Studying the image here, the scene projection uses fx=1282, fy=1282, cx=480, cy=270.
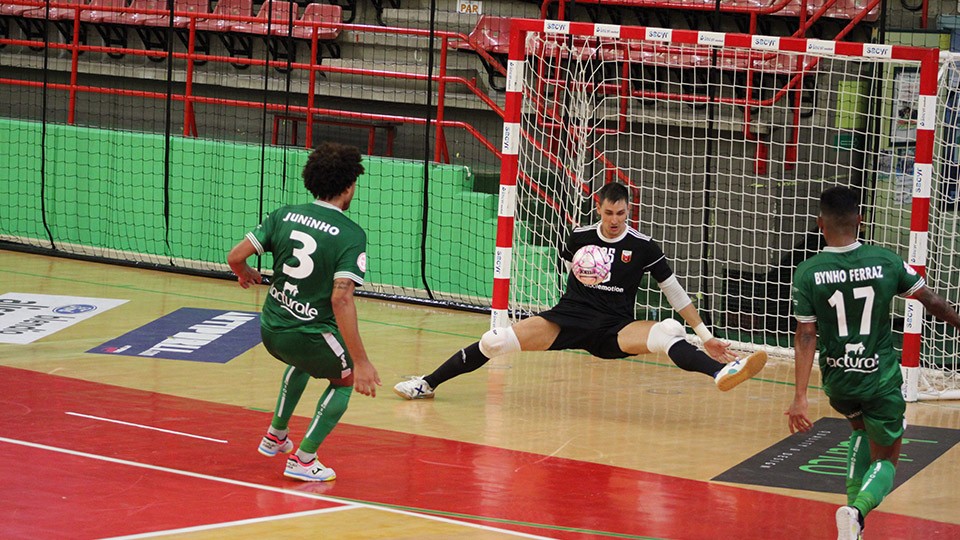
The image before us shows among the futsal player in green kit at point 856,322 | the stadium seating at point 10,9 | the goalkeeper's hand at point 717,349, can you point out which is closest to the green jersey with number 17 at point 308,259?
the futsal player in green kit at point 856,322

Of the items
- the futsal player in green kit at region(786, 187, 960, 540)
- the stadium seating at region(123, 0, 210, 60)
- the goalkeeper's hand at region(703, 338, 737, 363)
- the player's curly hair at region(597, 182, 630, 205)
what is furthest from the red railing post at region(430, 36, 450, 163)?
the futsal player in green kit at region(786, 187, 960, 540)

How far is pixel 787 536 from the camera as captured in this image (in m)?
6.02

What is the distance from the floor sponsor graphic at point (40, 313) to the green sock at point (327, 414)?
450cm

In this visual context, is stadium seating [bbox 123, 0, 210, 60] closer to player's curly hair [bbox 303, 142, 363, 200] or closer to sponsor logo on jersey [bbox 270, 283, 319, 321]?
player's curly hair [bbox 303, 142, 363, 200]

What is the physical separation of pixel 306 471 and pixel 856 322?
2817mm

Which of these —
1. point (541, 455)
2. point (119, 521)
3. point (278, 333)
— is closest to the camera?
point (119, 521)

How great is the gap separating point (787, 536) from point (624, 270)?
2.56 meters

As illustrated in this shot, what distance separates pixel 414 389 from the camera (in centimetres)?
873

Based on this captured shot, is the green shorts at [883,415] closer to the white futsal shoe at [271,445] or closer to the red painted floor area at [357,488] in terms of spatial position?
the red painted floor area at [357,488]

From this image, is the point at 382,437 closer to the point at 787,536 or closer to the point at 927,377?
the point at 787,536

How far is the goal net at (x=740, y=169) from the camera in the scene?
385 inches

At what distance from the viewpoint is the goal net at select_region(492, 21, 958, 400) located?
9789mm

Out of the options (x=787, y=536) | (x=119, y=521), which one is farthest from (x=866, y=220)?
(x=119, y=521)

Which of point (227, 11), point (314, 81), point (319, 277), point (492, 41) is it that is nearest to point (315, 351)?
point (319, 277)
